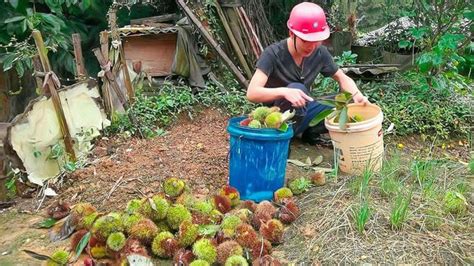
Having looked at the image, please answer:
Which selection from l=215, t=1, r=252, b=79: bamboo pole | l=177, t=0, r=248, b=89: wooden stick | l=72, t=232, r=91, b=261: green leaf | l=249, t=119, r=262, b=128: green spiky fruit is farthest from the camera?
l=215, t=1, r=252, b=79: bamboo pole

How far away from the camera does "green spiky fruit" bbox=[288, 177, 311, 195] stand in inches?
119

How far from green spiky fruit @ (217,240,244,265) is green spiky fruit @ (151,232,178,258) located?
0.21 m

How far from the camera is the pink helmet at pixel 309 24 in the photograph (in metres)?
3.04

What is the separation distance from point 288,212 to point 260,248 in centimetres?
36

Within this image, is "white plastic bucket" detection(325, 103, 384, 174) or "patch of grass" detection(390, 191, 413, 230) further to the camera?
"white plastic bucket" detection(325, 103, 384, 174)

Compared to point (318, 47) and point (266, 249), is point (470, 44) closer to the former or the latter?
point (318, 47)

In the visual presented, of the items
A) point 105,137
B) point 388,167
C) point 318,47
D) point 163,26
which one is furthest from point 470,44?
point 105,137

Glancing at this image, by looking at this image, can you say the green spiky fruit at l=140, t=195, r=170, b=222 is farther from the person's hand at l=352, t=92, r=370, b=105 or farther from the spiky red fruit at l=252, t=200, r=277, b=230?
the person's hand at l=352, t=92, r=370, b=105

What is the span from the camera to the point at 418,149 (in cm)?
409

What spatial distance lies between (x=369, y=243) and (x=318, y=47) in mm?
1540

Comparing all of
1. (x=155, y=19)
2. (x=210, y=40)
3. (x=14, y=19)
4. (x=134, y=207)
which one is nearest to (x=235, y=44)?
(x=210, y=40)

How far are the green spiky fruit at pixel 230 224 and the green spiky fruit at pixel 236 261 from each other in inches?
6.0

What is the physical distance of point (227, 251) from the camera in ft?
7.46

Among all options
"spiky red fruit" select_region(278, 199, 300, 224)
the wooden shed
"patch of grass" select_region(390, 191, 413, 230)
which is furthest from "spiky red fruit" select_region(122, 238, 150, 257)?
the wooden shed
